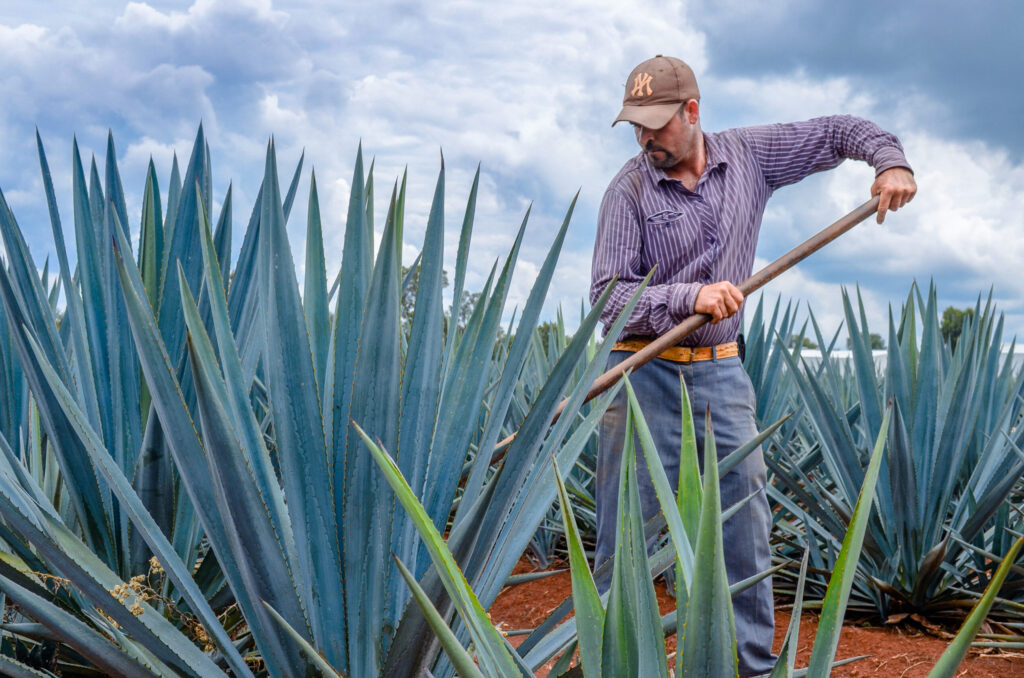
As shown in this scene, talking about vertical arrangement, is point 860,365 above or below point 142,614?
above

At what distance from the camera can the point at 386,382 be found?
3.37 ft

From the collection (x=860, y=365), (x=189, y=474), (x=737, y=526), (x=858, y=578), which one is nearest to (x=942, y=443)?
(x=860, y=365)

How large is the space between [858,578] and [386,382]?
88.4 inches

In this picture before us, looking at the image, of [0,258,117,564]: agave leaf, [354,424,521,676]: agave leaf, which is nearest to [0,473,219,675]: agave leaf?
[0,258,117,564]: agave leaf

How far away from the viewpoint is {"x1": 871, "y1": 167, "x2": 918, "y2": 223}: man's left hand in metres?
2.29

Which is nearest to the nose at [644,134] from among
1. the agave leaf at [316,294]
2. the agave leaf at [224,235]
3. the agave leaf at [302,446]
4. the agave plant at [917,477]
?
the agave plant at [917,477]

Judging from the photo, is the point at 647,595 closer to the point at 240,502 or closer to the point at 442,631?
the point at 442,631

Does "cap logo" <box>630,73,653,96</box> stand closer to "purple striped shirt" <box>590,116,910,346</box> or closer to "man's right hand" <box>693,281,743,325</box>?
"purple striped shirt" <box>590,116,910,346</box>

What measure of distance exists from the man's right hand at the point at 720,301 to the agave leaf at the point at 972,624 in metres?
1.33

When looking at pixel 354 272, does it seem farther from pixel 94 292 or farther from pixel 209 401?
pixel 94 292

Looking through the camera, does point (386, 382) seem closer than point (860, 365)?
Yes

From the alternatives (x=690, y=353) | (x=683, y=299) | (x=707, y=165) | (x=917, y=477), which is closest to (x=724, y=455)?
(x=690, y=353)

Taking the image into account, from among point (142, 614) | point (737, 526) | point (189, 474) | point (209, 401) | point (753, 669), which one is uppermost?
point (209, 401)

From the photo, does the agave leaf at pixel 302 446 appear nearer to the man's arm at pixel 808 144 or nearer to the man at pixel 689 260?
the man at pixel 689 260
